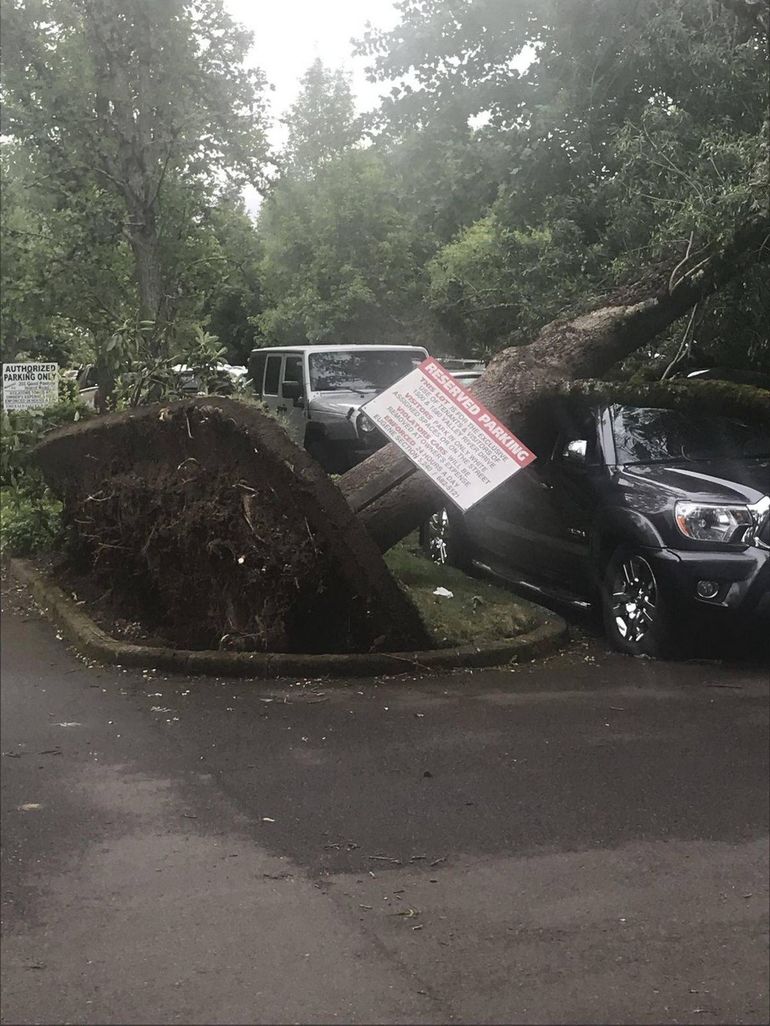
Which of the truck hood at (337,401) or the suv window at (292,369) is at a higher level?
the suv window at (292,369)

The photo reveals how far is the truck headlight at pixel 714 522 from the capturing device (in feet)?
22.4

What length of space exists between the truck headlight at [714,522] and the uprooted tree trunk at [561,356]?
1750mm

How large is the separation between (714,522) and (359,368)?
8.00m

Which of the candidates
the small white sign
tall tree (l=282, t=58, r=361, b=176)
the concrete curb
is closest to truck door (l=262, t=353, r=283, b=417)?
the small white sign

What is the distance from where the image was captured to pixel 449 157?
15.2m

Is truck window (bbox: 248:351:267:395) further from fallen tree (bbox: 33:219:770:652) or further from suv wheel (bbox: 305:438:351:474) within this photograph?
fallen tree (bbox: 33:219:770:652)

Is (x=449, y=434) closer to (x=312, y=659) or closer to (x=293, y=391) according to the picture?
(x=312, y=659)

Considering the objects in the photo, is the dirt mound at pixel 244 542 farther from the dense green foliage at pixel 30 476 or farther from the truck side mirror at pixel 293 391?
the truck side mirror at pixel 293 391

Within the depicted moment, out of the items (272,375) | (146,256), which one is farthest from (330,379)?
(146,256)

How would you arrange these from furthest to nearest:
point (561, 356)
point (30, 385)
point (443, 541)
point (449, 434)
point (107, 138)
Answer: point (107, 138) → point (30, 385) → point (443, 541) → point (561, 356) → point (449, 434)

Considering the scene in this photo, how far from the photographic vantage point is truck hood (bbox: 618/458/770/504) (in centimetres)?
701

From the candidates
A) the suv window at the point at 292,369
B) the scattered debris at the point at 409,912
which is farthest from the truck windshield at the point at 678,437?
the suv window at the point at 292,369

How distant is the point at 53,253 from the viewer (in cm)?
1405

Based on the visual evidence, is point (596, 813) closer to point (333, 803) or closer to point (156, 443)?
point (333, 803)
